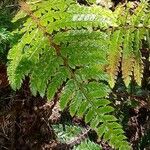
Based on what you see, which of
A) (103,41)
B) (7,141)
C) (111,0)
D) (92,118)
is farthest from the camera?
(111,0)

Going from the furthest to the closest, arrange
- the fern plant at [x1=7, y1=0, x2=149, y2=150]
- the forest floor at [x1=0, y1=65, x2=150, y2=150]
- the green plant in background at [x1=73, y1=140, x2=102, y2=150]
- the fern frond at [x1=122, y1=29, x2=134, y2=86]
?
1. the forest floor at [x1=0, y1=65, x2=150, y2=150]
2. the green plant in background at [x1=73, y1=140, x2=102, y2=150]
3. the fern frond at [x1=122, y1=29, x2=134, y2=86]
4. the fern plant at [x1=7, y1=0, x2=149, y2=150]

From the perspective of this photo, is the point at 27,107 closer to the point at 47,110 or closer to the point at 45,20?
the point at 47,110

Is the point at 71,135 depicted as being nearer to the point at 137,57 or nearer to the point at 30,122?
Result: the point at 30,122

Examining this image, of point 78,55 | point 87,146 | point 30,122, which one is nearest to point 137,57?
point 78,55

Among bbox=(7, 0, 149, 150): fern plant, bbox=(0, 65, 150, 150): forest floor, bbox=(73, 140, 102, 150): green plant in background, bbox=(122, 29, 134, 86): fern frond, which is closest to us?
bbox=(7, 0, 149, 150): fern plant

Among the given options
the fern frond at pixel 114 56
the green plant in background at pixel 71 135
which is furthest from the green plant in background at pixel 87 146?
the fern frond at pixel 114 56

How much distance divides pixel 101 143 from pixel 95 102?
3.64 feet

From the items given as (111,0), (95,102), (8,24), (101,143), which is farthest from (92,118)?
(111,0)

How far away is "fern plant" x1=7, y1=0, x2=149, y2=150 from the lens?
54.5 inches

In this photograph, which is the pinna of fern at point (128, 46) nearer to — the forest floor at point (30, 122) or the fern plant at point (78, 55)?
the fern plant at point (78, 55)

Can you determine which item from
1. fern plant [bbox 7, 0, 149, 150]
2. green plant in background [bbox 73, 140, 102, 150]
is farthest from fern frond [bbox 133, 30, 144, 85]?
green plant in background [bbox 73, 140, 102, 150]

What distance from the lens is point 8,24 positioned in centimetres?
203

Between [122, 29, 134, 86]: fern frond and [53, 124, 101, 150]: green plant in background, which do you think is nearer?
[122, 29, 134, 86]: fern frond

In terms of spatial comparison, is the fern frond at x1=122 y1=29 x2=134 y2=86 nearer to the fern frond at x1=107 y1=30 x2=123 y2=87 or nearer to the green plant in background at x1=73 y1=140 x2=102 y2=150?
the fern frond at x1=107 y1=30 x2=123 y2=87
